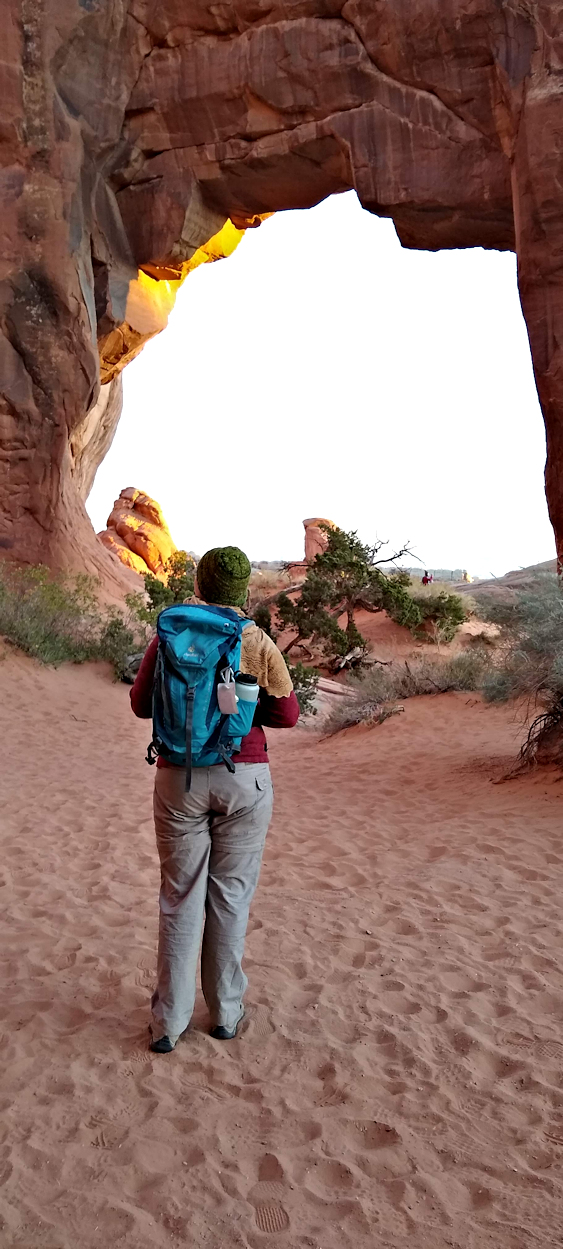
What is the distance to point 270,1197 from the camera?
266cm

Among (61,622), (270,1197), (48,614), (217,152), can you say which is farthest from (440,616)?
(270,1197)

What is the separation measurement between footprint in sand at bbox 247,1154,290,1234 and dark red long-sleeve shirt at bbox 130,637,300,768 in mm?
1336

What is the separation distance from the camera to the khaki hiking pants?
3.28 m

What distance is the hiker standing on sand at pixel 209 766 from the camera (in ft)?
10.4

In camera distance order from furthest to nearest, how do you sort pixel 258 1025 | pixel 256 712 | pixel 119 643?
pixel 119 643 < pixel 258 1025 < pixel 256 712

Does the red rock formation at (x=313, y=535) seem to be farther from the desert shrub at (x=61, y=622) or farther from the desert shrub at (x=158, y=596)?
the desert shrub at (x=61, y=622)

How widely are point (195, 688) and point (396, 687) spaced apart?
36.4ft

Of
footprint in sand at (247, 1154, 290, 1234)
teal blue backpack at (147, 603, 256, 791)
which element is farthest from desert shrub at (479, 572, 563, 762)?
footprint in sand at (247, 1154, 290, 1234)

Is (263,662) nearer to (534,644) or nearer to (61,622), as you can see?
(534,644)

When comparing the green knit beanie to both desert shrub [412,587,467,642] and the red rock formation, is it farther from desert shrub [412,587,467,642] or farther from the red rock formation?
the red rock formation

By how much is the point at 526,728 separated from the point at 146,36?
13552 millimetres

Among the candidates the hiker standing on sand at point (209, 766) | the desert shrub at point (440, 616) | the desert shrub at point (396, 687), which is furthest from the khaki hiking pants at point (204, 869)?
the desert shrub at point (440, 616)

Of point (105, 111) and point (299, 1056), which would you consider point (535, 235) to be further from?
point (299, 1056)

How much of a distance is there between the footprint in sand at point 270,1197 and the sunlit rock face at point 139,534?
25.9m
